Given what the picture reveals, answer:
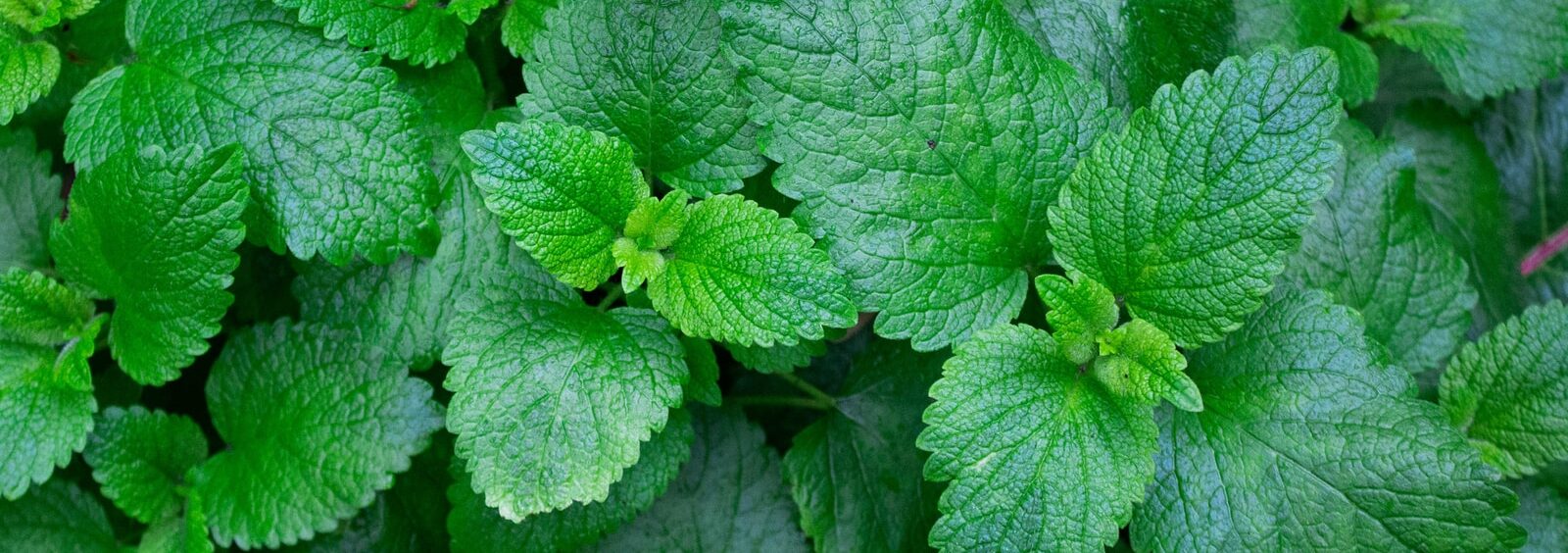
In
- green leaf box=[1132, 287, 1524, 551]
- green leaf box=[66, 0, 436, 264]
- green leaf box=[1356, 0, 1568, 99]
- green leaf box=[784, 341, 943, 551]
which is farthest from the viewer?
green leaf box=[1356, 0, 1568, 99]

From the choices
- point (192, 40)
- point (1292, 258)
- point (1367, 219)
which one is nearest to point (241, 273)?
point (192, 40)

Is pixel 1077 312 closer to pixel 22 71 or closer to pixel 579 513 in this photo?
pixel 579 513

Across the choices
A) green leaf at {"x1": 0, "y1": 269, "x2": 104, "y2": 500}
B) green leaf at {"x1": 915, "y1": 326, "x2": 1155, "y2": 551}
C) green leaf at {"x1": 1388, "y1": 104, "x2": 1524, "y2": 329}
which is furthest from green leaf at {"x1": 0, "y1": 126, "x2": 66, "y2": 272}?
green leaf at {"x1": 1388, "y1": 104, "x2": 1524, "y2": 329}

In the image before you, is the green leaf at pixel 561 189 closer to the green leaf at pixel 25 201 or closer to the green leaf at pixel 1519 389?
the green leaf at pixel 25 201

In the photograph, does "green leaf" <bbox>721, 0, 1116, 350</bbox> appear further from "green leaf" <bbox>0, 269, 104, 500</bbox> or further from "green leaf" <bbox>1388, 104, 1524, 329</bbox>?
"green leaf" <bbox>0, 269, 104, 500</bbox>

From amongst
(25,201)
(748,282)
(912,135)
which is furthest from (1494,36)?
(25,201)

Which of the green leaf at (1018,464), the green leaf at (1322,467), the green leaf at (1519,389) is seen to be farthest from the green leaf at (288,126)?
the green leaf at (1519,389)
